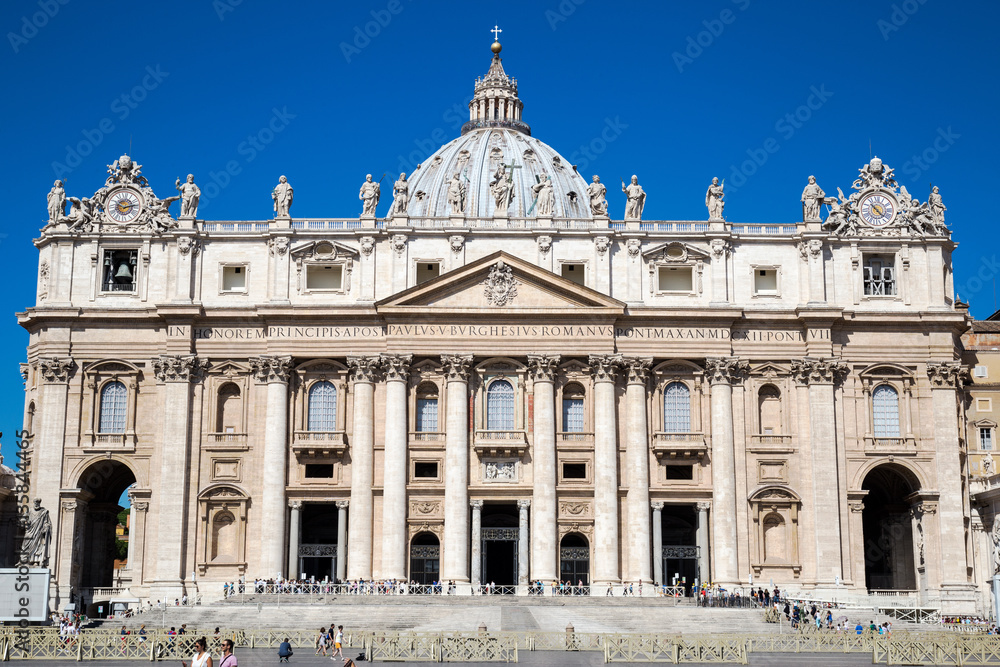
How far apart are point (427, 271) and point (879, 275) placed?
2567 centimetres

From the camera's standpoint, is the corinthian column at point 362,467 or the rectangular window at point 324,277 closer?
the corinthian column at point 362,467

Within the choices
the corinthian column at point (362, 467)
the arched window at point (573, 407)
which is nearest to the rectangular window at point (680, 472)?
the arched window at point (573, 407)

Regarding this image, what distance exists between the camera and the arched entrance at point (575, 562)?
70938 millimetres

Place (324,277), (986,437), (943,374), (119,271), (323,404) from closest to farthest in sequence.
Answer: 1. (943,374)
2. (323,404)
3. (119,271)
4. (324,277)
5. (986,437)

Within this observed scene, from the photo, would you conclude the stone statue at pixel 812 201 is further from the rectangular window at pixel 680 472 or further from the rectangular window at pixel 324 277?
the rectangular window at pixel 324 277

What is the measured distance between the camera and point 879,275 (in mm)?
75062

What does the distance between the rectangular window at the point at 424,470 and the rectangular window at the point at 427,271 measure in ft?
33.5

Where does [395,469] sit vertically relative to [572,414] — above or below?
below

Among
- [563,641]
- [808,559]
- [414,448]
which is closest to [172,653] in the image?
[563,641]

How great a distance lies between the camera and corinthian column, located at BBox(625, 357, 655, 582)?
6988cm

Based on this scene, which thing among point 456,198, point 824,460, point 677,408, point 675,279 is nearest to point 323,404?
point 456,198

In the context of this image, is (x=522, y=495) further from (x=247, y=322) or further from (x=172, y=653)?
(x=172, y=653)

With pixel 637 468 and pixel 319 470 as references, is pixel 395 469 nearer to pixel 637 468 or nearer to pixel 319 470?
pixel 319 470

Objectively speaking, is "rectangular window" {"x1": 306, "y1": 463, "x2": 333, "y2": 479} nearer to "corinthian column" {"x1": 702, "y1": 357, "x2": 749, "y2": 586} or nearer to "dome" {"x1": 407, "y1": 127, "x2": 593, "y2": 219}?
"corinthian column" {"x1": 702, "y1": 357, "x2": 749, "y2": 586}
